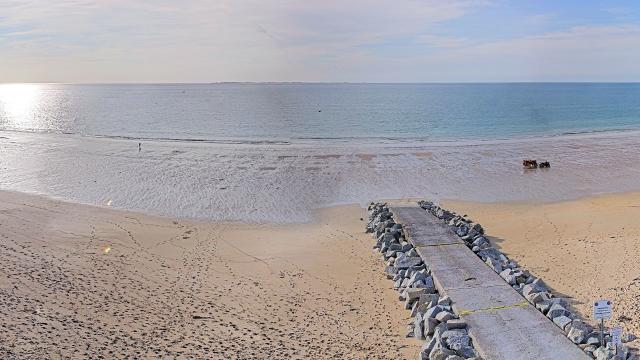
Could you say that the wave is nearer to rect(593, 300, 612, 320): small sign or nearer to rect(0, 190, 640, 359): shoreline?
rect(0, 190, 640, 359): shoreline

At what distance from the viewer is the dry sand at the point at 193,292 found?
10906 mm

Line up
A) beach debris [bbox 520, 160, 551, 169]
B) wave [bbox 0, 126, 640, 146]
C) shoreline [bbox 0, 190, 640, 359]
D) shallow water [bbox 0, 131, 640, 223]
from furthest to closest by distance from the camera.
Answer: wave [bbox 0, 126, 640, 146] < beach debris [bbox 520, 160, 551, 169] < shallow water [bbox 0, 131, 640, 223] < shoreline [bbox 0, 190, 640, 359]

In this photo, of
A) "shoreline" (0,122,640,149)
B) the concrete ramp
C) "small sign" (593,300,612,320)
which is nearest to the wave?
"shoreline" (0,122,640,149)

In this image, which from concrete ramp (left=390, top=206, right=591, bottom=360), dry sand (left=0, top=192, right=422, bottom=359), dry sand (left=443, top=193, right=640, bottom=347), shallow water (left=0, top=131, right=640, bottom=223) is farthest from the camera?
shallow water (left=0, top=131, right=640, bottom=223)

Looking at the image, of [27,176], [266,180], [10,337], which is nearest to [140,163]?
[27,176]

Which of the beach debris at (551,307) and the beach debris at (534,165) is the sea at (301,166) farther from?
the beach debris at (551,307)

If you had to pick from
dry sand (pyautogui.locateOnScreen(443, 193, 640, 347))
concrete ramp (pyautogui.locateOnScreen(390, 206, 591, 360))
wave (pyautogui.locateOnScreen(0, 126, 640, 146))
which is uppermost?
concrete ramp (pyautogui.locateOnScreen(390, 206, 591, 360))

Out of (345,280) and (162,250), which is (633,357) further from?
(162,250)

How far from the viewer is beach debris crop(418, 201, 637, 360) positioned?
30.8 feet

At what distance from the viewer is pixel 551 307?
11.1 metres

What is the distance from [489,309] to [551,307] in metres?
1.25

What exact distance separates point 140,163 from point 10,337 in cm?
2576

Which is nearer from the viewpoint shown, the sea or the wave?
the sea

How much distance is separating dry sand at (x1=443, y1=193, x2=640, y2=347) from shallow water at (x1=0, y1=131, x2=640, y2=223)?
8.17 ft
